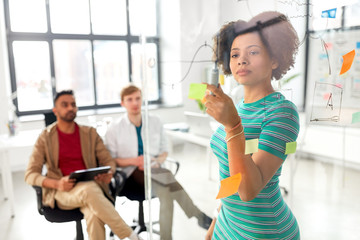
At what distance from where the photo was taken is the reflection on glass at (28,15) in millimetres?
4105

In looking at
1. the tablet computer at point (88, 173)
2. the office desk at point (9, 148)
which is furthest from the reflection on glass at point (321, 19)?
the office desk at point (9, 148)

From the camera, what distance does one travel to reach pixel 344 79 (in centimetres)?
63

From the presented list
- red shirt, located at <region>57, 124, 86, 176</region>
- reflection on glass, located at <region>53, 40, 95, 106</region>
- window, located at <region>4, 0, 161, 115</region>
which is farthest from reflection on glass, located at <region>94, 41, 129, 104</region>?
red shirt, located at <region>57, 124, 86, 176</region>

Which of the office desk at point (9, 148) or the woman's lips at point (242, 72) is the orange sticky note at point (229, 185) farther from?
the office desk at point (9, 148)

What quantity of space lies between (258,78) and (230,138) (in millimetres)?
133

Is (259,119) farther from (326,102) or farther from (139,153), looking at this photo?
(139,153)

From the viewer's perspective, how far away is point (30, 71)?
4.34 meters

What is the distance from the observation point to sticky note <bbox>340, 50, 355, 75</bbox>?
62 centimetres

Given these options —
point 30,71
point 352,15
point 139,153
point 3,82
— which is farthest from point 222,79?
point 30,71

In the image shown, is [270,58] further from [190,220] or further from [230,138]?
[190,220]

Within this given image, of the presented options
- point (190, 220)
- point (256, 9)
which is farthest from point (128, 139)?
point (256, 9)

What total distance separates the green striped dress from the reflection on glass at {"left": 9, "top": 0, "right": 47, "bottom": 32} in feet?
14.1

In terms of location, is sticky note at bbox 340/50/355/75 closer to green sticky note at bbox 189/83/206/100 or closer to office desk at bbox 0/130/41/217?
green sticky note at bbox 189/83/206/100

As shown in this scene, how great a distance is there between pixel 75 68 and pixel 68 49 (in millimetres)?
294
